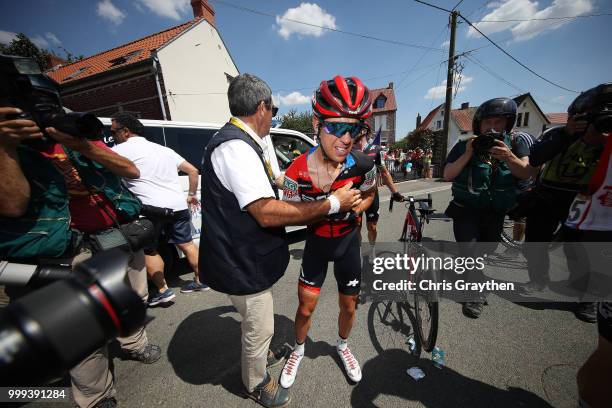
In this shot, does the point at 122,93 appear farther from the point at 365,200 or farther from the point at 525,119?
the point at 525,119

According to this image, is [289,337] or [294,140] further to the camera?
[294,140]

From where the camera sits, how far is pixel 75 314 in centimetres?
61

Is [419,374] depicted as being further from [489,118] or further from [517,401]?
[489,118]

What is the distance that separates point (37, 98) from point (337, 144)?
168cm

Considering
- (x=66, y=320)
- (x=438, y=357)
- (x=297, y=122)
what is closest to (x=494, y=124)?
(x=438, y=357)

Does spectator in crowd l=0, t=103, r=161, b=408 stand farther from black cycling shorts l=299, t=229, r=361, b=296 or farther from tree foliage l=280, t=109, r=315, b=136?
tree foliage l=280, t=109, r=315, b=136

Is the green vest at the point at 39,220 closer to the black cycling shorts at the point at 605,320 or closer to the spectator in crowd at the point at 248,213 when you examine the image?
the spectator in crowd at the point at 248,213

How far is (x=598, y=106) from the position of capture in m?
1.56

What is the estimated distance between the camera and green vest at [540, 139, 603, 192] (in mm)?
2272

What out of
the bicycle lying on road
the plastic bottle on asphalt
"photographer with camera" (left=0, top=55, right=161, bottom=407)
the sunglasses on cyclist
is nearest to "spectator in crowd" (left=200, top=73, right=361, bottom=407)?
the sunglasses on cyclist

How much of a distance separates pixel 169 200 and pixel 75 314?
2460 mm

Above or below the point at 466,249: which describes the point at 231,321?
below

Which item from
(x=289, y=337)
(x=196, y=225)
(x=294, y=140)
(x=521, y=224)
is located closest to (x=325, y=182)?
(x=289, y=337)

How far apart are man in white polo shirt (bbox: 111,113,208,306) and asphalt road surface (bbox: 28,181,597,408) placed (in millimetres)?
658
